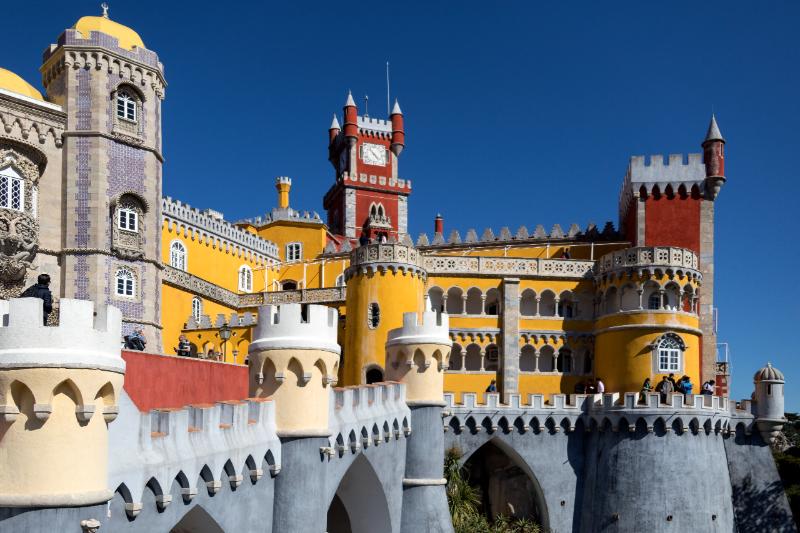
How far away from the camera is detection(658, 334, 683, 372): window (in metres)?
43.3

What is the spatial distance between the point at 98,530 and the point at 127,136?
84.1 ft

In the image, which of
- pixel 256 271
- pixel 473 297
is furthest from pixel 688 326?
pixel 256 271

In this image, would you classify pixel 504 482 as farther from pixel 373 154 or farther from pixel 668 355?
pixel 373 154

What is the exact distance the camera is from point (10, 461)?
9961mm

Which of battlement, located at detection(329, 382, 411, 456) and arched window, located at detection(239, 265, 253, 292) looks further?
arched window, located at detection(239, 265, 253, 292)

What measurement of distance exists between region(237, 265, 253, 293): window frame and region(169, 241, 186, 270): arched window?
18.5 ft

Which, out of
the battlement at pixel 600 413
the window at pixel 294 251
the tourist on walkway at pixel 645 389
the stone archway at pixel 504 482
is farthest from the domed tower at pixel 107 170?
the window at pixel 294 251

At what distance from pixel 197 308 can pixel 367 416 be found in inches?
1004

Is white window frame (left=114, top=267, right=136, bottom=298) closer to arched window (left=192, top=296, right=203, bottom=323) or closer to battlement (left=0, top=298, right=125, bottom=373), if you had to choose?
arched window (left=192, top=296, right=203, bottom=323)

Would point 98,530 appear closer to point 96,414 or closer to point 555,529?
point 96,414

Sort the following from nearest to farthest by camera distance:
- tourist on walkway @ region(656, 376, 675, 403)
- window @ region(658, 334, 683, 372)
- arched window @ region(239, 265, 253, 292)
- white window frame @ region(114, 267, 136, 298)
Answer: white window frame @ region(114, 267, 136, 298), tourist on walkway @ region(656, 376, 675, 403), window @ region(658, 334, 683, 372), arched window @ region(239, 265, 253, 292)

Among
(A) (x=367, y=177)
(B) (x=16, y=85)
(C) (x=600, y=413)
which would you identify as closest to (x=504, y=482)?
(C) (x=600, y=413)

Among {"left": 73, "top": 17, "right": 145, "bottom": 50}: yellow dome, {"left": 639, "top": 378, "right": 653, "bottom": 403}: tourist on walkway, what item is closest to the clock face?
{"left": 639, "top": 378, "right": 653, "bottom": 403}: tourist on walkway

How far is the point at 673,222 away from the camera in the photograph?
46.9 metres
